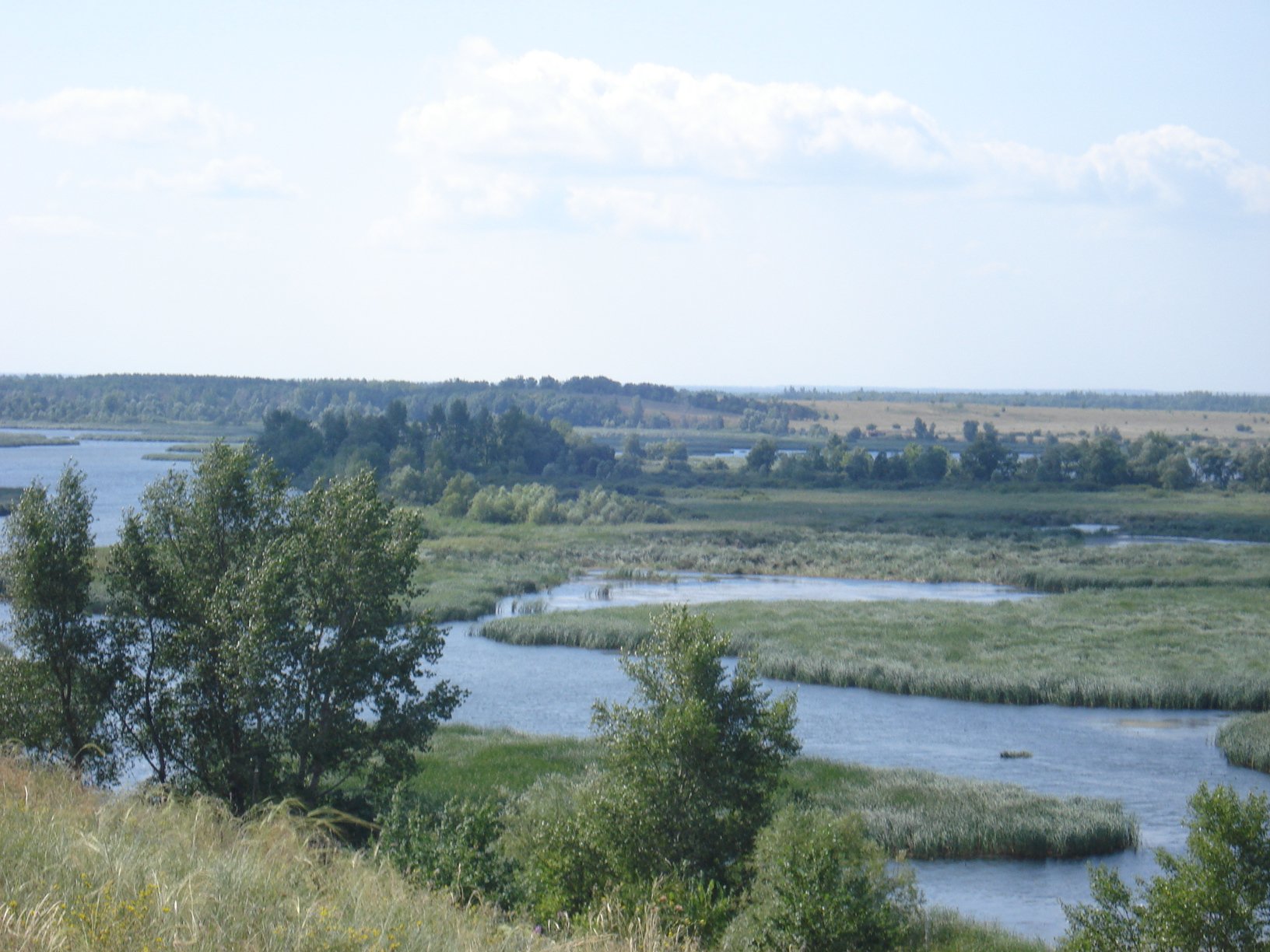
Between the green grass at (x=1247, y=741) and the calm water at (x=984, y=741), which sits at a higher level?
the green grass at (x=1247, y=741)

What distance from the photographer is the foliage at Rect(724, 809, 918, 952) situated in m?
15.2

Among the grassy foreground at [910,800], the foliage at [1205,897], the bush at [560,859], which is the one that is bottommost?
the grassy foreground at [910,800]

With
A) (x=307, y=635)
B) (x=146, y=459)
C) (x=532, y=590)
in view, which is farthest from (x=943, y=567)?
(x=146, y=459)

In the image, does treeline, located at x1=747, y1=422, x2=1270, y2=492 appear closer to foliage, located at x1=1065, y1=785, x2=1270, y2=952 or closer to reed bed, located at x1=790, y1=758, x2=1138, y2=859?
reed bed, located at x1=790, y1=758, x2=1138, y2=859

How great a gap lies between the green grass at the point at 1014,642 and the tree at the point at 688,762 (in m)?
23.0

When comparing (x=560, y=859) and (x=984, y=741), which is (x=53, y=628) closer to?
(x=560, y=859)

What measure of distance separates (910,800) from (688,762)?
12596mm

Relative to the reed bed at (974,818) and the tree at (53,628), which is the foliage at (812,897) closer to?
the reed bed at (974,818)

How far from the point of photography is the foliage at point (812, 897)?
49.8 feet

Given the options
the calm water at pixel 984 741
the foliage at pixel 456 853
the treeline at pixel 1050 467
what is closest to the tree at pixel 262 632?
the foliage at pixel 456 853

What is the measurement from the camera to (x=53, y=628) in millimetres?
25188

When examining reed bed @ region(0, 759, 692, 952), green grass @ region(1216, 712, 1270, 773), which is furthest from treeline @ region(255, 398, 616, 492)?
reed bed @ region(0, 759, 692, 952)

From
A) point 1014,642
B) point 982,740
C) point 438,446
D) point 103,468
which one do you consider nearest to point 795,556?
point 1014,642

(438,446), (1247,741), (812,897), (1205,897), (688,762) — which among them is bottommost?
(1247,741)
